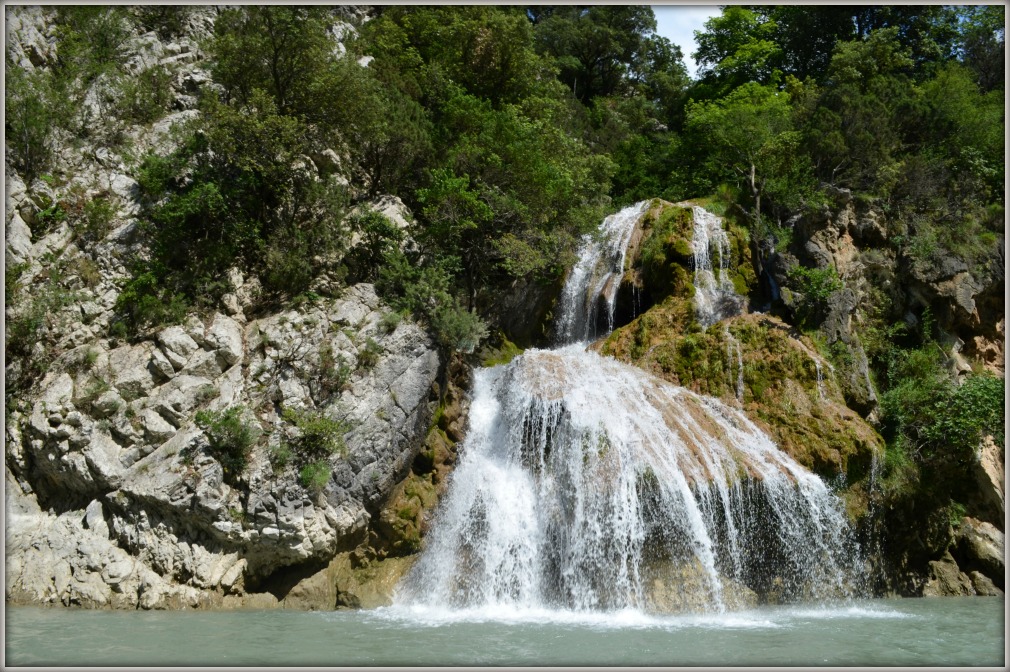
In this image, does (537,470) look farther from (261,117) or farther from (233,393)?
(261,117)

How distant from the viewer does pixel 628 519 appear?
11.5 metres

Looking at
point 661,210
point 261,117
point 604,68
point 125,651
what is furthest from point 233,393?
point 604,68

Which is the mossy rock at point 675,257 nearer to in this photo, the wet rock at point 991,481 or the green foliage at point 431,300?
the green foliage at point 431,300

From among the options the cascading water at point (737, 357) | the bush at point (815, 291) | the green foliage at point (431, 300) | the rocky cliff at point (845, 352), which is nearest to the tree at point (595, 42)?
the rocky cliff at point (845, 352)

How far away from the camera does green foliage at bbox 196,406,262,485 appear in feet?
38.1

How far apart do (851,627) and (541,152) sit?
559 inches

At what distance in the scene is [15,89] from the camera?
49.3 ft

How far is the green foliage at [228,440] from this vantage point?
1162 cm

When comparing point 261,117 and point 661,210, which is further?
point 661,210

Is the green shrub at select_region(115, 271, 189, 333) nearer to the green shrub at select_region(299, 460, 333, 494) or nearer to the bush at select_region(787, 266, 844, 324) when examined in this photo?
the green shrub at select_region(299, 460, 333, 494)

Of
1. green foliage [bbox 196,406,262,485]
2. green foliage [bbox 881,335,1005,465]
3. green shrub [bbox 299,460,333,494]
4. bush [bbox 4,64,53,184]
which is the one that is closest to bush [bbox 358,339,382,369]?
green shrub [bbox 299,460,333,494]

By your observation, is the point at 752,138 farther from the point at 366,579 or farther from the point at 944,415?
the point at 366,579

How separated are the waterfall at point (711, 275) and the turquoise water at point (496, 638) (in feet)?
25.9

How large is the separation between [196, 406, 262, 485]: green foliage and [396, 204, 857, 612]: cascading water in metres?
3.77
